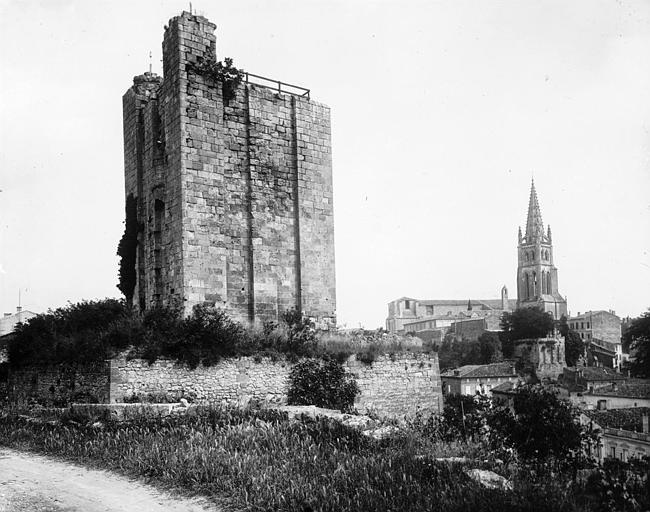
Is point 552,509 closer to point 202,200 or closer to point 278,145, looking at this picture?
point 202,200

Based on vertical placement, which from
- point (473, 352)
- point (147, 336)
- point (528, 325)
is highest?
point (147, 336)

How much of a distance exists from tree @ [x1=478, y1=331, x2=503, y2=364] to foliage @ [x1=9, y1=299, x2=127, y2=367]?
220 ft

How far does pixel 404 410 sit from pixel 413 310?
11209cm

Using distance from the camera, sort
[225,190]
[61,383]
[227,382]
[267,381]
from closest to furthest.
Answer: [227,382]
[61,383]
[267,381]
[225,190]

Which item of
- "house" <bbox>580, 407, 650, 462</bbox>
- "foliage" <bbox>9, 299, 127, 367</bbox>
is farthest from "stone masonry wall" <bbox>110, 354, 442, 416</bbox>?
"house" <bbox>580, 407, 650, 462</bbox>

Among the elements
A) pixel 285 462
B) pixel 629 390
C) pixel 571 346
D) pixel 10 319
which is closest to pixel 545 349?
pixel 571 346

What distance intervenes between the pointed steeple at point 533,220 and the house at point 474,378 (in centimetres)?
5954

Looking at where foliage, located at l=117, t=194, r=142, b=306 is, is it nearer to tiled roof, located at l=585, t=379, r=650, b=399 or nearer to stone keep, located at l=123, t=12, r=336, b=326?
stone keep, located at l=123, t=12, r=336, b=326

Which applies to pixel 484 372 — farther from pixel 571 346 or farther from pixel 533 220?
pixel 533 220

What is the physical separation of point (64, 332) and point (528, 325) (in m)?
71.9

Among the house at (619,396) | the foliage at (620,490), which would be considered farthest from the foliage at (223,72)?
the house at (619,396)

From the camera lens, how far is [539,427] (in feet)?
37.4

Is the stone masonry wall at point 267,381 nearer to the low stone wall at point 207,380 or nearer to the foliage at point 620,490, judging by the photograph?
the low stone wall at point 207,380

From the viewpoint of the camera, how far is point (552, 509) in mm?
5645
